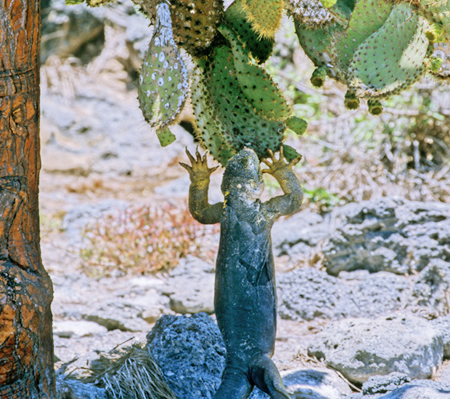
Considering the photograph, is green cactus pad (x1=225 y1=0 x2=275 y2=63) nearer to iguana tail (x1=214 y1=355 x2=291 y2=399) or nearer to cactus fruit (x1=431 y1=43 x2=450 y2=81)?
cactus fruit (x1=431 y1=43 x2=450 y2=81)

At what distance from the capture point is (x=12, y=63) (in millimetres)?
2111

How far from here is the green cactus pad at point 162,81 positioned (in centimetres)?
246

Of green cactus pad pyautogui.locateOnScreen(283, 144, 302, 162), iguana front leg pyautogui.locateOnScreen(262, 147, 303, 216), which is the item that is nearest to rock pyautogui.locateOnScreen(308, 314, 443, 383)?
iguana front leg pyautogui.locateOnScreen(262, 147, 303, 216)

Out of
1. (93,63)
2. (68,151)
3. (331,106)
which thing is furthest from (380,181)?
(93,63)

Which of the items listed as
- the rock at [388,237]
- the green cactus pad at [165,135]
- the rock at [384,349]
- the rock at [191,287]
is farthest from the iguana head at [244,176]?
the rock at [388,237]

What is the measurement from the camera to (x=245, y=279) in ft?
8.75

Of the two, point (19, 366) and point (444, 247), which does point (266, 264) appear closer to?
point (19, 366)

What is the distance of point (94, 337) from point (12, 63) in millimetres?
2950

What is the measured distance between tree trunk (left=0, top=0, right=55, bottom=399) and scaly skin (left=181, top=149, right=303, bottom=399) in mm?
858

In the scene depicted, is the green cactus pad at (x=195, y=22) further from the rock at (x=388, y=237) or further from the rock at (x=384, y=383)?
the rock at (x=388, y=237)

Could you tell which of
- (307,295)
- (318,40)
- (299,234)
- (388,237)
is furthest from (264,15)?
(299,234)

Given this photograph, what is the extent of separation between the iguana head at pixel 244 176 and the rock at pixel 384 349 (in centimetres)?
144

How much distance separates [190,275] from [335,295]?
1.57 metres

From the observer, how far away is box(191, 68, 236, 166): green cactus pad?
→ 10.1 feet
